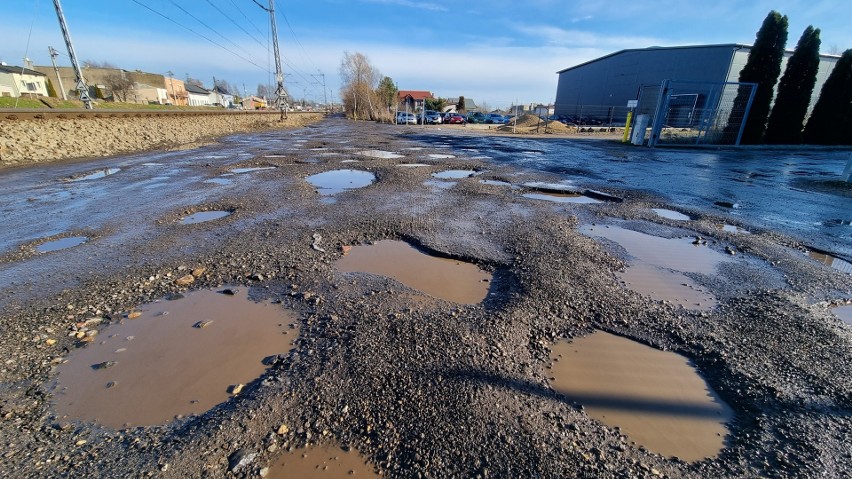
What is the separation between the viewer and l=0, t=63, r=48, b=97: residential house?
→ 42312mm

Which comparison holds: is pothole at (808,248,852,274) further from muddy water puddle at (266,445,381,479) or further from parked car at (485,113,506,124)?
parked car at (485,113,506,124)

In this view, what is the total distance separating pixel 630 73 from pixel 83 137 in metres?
49.9

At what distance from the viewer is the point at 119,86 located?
56344 millimetres

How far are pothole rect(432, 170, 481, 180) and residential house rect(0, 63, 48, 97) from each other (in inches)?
2128

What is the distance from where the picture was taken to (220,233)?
201 inches

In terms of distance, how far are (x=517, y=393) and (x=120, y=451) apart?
2.24 m

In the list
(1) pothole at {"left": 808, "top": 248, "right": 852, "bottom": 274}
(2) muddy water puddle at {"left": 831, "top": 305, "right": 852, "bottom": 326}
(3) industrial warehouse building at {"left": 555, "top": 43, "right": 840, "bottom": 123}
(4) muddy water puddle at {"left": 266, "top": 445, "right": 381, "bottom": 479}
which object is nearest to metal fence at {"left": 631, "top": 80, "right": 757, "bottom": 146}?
(3) industrial warehouse building at {"left": 555, "top": 43, "right": 840, "bottom": 123}

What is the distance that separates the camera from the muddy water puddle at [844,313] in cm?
323

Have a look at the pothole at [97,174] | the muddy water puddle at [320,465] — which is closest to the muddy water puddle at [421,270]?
the muddy water puddle at [320,465]

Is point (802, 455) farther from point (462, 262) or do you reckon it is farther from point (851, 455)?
point (462, 262)

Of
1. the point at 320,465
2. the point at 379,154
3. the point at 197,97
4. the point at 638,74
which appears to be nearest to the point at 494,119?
the point at 638,74

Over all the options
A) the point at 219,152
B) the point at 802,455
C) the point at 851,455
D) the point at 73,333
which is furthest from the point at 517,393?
the point at 219,152

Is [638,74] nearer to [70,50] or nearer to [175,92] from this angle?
[70,50]

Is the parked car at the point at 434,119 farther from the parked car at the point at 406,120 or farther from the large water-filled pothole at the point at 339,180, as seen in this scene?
the large water-filled pothole at the point at 339,180
